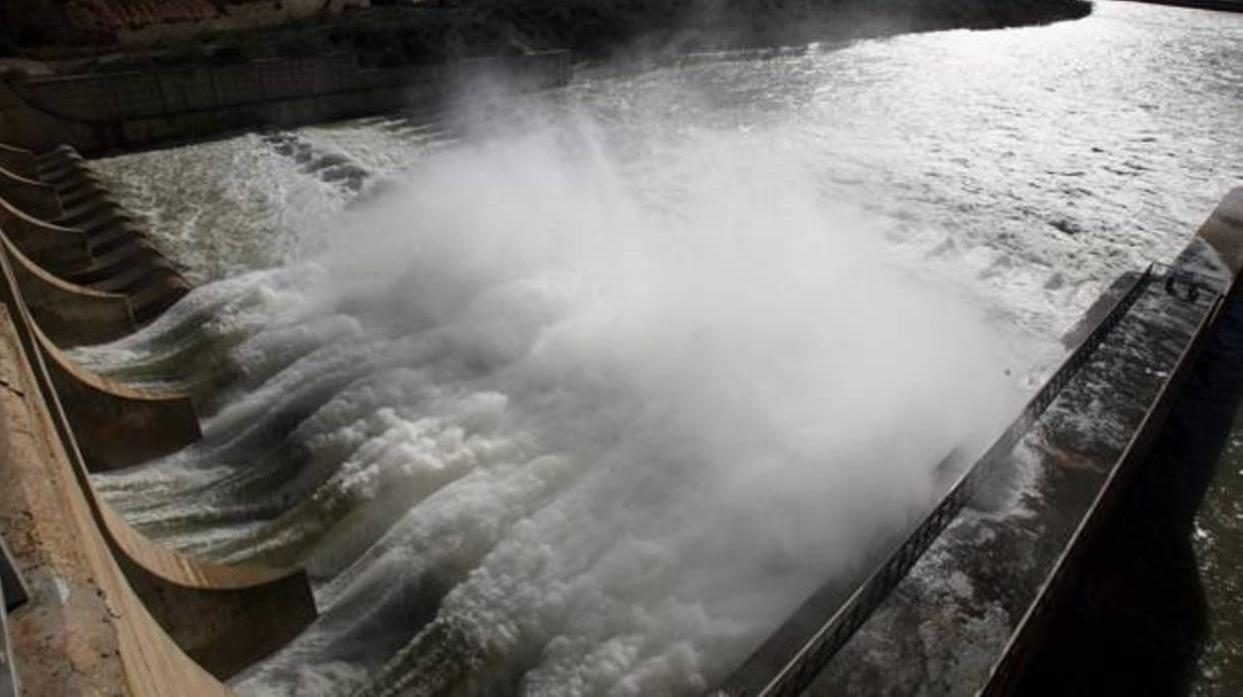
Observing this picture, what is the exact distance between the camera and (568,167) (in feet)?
62.3

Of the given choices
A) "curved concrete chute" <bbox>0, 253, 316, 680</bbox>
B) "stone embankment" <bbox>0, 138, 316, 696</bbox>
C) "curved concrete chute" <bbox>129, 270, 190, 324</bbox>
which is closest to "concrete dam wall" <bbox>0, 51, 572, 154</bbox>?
"stone embankment" <bbox>0, 138, 316, 696</bbox>

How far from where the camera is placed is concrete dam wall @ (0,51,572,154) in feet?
63.7

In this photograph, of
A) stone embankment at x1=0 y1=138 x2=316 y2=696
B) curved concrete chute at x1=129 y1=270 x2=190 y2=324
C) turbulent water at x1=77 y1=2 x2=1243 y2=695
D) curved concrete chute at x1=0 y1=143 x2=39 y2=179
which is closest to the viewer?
stone embankment at x1=0 y1=138 x2=316 y2=696

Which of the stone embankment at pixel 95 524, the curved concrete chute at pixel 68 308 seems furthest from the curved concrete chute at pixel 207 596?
the curved concrete chute at pixel 68 308

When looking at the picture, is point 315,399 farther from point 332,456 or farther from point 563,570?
point 563,570

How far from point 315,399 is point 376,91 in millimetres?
16363

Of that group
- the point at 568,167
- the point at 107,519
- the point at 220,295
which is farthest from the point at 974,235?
the point at 107,519

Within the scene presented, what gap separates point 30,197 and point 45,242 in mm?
3176

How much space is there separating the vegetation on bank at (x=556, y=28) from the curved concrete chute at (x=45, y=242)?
979 cm

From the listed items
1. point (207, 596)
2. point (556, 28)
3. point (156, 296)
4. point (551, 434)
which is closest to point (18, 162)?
point (156, 296)

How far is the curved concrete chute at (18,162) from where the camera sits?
1771 centimetres

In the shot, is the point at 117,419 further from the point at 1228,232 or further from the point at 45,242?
the point at 1228,232

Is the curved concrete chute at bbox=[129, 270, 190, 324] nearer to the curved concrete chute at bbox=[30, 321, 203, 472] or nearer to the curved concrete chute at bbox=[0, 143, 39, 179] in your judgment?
the curved concrete chute at bbox=[30, 321, 203, 472]

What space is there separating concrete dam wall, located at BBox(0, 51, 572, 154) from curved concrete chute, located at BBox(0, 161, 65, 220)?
13.2 ft
